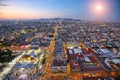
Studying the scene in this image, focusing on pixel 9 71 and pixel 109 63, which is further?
pixel 109 63

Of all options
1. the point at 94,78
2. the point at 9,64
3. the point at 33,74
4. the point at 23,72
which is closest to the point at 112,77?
the point at 94,78

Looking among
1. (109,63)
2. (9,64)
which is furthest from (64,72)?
(9,64)

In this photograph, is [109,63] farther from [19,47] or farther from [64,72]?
[19,47]

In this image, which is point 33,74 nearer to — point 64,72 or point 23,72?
point 23,72

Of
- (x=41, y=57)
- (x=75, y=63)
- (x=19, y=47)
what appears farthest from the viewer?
(x=19, y=47)

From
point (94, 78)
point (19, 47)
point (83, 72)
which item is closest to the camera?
point (94, 78)

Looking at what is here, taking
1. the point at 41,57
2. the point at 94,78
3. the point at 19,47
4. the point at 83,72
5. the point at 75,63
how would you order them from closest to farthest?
1. the point at 94,78
2. the point at 83,72
3. the point at 75,63
4. the point at 41,57
5. the point at 19,47

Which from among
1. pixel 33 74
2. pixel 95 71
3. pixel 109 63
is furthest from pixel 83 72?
pixel 33 74

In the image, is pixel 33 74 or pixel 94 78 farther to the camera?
pixel 33 74

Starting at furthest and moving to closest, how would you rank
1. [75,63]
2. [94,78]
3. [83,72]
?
Result: [75,63], [83,72], [94,78]
